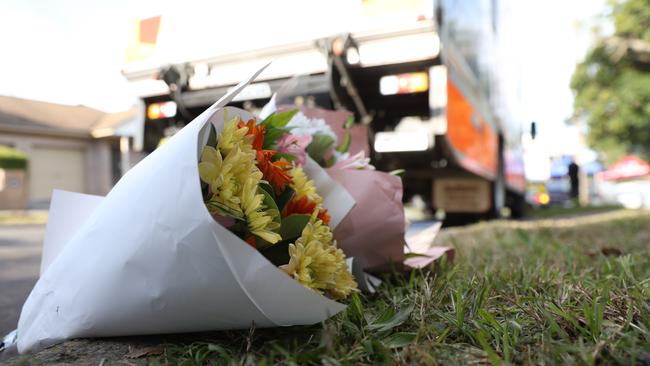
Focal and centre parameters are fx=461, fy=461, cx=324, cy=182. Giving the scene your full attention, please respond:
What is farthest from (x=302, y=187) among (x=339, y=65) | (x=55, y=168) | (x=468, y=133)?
(x=468, y=133)

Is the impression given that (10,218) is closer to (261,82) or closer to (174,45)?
(174,45)

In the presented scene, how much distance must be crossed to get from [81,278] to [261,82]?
9.79 ft

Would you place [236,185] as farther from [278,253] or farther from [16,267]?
[16,267]

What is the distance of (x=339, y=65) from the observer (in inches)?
142

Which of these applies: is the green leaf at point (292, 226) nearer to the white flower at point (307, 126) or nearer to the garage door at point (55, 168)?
the white flower at point (307, 126)

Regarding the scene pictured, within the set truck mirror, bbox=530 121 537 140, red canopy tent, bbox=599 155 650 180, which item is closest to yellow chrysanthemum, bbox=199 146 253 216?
truck mirror, bbox=530 121 537 140

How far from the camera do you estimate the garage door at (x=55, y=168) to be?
121 inches

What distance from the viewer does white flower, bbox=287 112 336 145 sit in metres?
1.56

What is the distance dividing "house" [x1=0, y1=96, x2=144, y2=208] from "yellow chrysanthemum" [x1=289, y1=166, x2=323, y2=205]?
1688 mm

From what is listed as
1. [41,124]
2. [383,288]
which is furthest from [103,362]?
[41,124]

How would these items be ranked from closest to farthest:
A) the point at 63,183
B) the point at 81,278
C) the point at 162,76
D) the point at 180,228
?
the point at 180,228
the point at 81,278
the point at 63,183
the point at 162,76

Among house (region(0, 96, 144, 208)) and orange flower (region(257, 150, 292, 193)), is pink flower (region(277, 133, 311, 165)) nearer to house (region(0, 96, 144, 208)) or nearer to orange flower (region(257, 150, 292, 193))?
orange flower (region(257, 150, 292, 193))

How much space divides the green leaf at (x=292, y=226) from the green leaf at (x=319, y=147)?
468 millimetres

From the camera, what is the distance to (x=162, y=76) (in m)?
4.18
